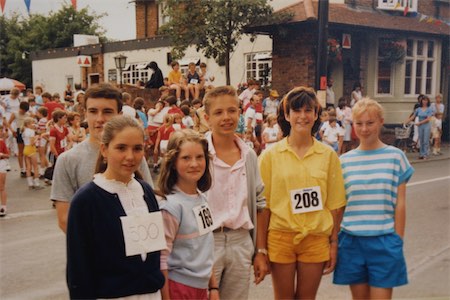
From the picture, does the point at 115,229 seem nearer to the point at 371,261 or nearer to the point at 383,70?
the point at 371,261

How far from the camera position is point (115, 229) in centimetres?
248

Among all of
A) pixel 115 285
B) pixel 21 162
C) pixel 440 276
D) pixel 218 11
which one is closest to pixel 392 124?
pixel 218 11

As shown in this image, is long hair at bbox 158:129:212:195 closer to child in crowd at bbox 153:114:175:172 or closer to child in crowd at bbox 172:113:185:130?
child in crowd at bbox 153:114:175:172

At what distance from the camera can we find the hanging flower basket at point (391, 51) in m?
21.2

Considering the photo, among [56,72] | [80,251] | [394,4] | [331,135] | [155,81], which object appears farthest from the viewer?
[56,72]

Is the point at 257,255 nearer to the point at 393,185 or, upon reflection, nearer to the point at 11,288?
the point at 393,185

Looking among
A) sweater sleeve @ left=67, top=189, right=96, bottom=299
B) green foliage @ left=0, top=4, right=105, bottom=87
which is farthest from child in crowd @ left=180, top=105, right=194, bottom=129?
green foliage @ left=0, top=4, right=105, bottom=87

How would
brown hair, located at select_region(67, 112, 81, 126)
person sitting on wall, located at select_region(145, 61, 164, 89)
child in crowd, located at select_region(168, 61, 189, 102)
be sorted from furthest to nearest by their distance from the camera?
person sitting on wall, located at select_region(145, 61, 164, 89)
child in crowd, located at select_region(168, 61, 189, 102)
brown hair, located at select_region(67, 112, 81, 126)

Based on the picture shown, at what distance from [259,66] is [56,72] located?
17962 millimetres

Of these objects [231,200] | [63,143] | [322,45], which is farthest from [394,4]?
[231,200]

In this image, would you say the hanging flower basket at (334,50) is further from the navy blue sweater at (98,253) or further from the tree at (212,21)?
the navy blue sweater at (98,253)

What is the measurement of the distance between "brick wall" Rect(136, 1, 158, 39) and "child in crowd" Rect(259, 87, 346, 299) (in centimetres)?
2958

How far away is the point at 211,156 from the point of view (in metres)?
3.23

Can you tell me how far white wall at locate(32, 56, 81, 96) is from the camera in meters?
34.2
